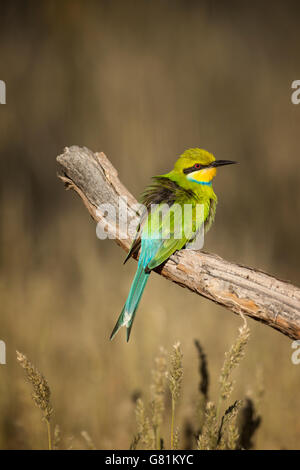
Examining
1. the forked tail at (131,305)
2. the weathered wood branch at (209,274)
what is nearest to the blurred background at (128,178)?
the forked tail at (131,305)

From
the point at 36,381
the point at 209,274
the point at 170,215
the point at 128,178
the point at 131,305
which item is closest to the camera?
the point at 36,381

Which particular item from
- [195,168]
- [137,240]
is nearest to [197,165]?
[195,168]

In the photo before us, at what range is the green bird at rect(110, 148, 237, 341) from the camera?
2057mm

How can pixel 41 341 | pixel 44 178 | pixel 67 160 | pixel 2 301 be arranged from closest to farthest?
pixel 67 160, pixel 41 341, pixel 2 301, pixel 44 178

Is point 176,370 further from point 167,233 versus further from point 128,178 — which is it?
point 128,178

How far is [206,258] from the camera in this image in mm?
1974

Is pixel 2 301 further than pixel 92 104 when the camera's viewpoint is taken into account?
No

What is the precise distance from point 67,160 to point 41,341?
1265 millimetres

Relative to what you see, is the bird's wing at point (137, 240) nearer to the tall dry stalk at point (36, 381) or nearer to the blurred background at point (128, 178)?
the tall dry stalk at point (36, 381)

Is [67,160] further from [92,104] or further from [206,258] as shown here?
[92,104]

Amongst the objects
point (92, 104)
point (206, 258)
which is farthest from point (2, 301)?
point (92, 104)

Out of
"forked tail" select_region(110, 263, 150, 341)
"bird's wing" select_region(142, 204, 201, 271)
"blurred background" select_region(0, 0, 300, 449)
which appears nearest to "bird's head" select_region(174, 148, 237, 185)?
"bird's wing" select_region(142, 204, 201, 271)

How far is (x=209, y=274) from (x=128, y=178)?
102 inches

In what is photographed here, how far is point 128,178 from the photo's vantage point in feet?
14.3
